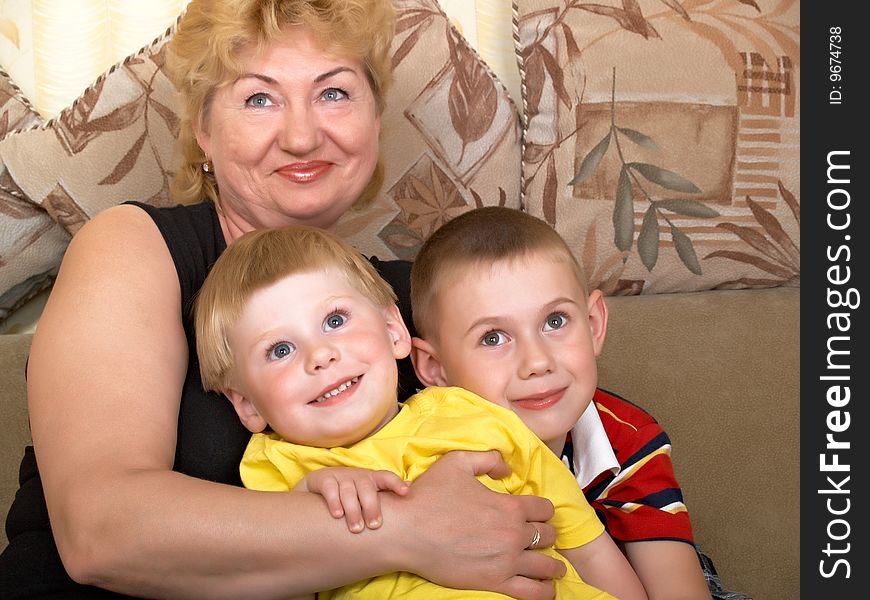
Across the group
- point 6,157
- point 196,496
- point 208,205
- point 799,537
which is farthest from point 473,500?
point 6,157

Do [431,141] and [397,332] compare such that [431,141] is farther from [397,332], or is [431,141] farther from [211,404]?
[211,404]

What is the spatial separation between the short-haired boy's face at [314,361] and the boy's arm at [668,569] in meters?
0.42

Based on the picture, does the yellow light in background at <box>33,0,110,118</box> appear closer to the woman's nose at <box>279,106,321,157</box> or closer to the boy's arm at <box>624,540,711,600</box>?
the woman's nose at <box>279,106,321,157</box>

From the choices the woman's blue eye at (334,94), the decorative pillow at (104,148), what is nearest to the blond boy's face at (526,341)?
the woman's blue eye at (334,94)

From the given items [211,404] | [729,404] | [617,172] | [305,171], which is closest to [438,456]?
[211,404]

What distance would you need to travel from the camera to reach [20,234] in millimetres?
2057

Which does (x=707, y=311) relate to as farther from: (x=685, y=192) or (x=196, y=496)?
(x=196, y=496)

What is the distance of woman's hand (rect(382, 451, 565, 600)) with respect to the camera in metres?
1.25

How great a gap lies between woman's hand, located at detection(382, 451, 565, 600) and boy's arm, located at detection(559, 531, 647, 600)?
0.30 feet

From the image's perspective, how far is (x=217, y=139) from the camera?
172 cm

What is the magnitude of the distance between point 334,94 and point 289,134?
130mm

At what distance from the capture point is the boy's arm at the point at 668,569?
1.45 metres

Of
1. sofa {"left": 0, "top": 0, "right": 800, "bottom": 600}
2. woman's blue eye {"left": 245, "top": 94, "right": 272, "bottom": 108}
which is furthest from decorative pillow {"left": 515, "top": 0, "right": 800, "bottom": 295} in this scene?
woman's blue eye {"left": 245, "top": 94, "right": 272, "bottom": 108}

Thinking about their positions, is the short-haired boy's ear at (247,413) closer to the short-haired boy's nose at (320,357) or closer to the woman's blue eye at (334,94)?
the short-haired boy's nose at (320,357)
